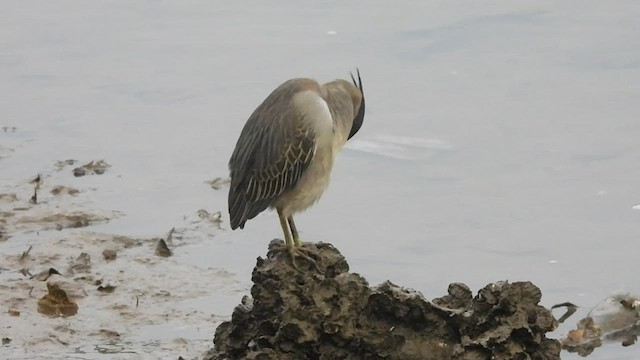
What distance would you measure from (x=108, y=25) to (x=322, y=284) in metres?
7.22

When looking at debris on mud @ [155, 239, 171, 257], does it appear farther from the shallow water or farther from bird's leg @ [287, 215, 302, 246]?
bird's leg @ [287, 215, 302, 246]

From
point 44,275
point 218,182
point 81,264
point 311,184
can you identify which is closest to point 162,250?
point 81,264

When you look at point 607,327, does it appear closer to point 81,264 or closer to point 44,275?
point 81,264

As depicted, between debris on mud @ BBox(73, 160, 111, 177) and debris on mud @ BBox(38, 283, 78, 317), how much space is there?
2063 mm

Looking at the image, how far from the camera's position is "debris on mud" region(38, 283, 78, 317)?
7.53 m

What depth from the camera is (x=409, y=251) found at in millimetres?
8297

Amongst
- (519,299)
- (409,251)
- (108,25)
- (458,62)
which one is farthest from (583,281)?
(108,25)

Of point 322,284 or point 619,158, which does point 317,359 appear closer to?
point 322,284

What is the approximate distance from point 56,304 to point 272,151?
1.45 m

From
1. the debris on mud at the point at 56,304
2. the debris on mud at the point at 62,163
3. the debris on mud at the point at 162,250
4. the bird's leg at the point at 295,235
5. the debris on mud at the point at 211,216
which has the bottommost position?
the debris on mud at the point at 62,163

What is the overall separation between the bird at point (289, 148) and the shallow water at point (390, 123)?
29.9 inches

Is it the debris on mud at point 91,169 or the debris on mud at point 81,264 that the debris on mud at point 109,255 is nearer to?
the debris on mud at point 81,264

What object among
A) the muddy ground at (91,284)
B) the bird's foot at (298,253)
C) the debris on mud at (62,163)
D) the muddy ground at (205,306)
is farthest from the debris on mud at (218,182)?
the bird's foot at (298,253)

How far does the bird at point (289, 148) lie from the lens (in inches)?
274
